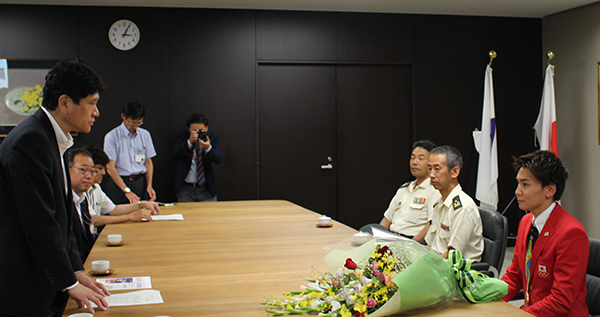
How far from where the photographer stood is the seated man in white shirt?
3.27 meters

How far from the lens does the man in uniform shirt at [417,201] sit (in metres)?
3.40

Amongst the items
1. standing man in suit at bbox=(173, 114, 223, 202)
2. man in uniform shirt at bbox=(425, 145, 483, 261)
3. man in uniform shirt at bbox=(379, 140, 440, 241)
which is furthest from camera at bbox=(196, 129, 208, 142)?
man in uniform shirt at bbox=(425, 145, 483, 261)

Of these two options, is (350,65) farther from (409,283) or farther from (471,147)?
(409,283)

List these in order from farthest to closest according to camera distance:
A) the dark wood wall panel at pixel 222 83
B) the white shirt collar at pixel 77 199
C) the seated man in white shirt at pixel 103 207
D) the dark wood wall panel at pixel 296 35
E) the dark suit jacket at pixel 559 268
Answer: the dark wood wall panel at pixel 296 35 → the dark wood wall panel at pixel 222 83 → the seated man in white shirt at pixel 103 207 → the white shirt collar at pixel 77 199 → the dark suit jacket at pixel 559 268

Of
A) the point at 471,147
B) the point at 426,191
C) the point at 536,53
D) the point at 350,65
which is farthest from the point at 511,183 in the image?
the point at 426,191

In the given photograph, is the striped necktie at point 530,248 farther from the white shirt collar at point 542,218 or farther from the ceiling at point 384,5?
the ceiling at point 384,5

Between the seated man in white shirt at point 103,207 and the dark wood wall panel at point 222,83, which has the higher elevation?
the dark wood wall panel at point 222,83

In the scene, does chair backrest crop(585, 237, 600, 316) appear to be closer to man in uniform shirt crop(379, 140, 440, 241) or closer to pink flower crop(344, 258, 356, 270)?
pink flower crop(344, 258, 356, 270)

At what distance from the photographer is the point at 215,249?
7.77 feet

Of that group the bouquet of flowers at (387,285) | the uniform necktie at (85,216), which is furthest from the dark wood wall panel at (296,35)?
the bouquet of flowers at (387,285)

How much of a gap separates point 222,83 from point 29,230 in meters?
4.32

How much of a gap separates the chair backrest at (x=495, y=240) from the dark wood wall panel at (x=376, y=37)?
3713 millimetres

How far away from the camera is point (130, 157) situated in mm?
4941

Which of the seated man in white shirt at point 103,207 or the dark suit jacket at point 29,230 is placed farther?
the seated man in white shirt at point 103,207
